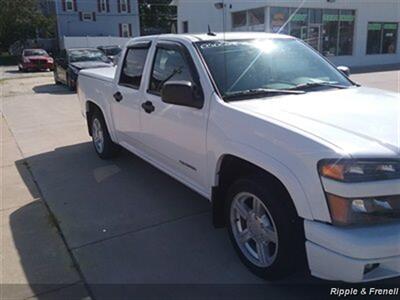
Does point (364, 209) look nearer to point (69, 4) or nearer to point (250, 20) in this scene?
point (250, 20)

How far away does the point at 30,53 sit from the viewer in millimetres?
30938

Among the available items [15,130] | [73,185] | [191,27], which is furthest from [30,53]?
[73,185]

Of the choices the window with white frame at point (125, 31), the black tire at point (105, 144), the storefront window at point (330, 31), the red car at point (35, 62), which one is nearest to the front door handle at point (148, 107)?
the black tire at point (105, 144)

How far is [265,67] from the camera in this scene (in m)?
3.90

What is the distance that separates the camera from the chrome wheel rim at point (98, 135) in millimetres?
6468

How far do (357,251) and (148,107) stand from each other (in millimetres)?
2728

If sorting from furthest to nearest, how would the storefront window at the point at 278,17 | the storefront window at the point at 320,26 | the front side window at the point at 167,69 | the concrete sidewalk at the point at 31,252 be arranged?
the storefront window at the point at 320,26 → the storefront window at the point at 278,17 → the front side window at the point at 167,69 → the concrete sidewalk at the point at 31,252

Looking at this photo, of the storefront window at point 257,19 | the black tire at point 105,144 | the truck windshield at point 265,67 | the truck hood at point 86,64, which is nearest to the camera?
the truck windshield at point 265,67

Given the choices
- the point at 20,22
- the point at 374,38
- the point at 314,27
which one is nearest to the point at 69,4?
the point at 20,22

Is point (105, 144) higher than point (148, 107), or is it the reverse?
point (148, 107)

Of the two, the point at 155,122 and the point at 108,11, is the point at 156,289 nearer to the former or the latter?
the point at 155,122

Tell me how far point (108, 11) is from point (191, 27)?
913 inches

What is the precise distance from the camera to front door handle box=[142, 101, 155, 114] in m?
4.43

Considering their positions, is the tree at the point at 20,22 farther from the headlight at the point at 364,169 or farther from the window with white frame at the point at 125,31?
the headlight at the point at 364,169
